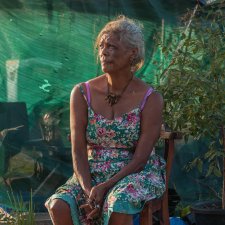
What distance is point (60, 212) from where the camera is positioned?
4.27 meters

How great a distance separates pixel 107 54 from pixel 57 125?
192 cm

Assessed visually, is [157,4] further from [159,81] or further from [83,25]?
[159,81]

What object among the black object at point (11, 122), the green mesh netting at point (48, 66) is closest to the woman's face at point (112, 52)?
the green mesh netting at point (48, 66)

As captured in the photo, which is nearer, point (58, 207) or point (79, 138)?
point (58, 207)

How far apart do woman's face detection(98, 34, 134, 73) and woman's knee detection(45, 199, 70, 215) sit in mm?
879

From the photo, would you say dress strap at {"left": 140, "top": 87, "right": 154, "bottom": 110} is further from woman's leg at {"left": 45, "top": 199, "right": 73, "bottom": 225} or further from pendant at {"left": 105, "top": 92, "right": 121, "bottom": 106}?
woman's leg at {"left": 45, "top": 199, "right": 73, "bottom": 225}

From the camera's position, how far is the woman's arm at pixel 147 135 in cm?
443

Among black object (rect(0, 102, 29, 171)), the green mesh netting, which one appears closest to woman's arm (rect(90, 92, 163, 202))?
the green mesh netting

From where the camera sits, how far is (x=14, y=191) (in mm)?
6348

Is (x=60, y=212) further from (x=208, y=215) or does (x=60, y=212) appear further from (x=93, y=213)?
(x=208, y=215)

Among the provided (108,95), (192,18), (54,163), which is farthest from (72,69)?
(108,95)

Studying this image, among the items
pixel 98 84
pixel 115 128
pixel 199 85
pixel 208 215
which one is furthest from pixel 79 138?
pixel 208 215

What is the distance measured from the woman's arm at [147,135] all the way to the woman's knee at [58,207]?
11.3 inches

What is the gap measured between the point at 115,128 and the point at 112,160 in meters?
0.20
